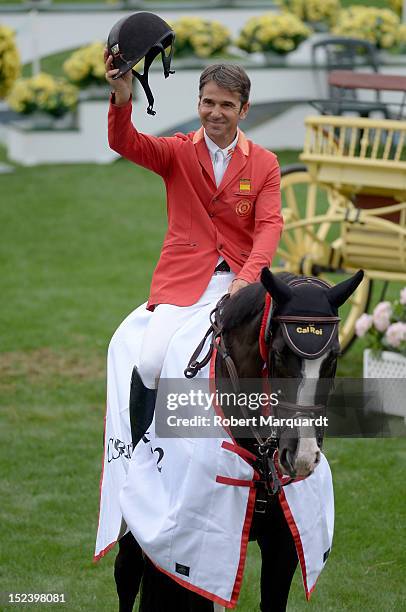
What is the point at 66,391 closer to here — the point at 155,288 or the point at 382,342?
the point at 382,342

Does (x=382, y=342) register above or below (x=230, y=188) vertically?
below

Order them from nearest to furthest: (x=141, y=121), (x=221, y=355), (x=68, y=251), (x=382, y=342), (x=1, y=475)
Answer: (x=221, y=355) < (x=1, y=475) < (x=382, y=342) < (x=68, y=251) < (x=141, y=121)

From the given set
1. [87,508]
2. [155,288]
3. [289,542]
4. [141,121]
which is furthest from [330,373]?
[141,121]

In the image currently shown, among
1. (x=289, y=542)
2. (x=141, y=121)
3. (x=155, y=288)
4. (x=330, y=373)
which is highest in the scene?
(x=330, y=373)

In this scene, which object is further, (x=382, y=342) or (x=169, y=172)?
(x=382, y=342)

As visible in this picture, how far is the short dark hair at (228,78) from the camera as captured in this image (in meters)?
4.02

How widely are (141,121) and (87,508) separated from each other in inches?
411

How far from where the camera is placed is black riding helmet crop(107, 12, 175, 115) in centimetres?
383

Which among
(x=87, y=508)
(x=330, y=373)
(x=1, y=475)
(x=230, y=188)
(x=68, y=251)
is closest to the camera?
(x=330, y=373)

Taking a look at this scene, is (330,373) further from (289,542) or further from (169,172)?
(169,172)

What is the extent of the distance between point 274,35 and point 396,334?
10.2 metres

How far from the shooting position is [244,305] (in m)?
3.74

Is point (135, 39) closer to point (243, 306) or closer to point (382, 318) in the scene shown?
point (243, 306)

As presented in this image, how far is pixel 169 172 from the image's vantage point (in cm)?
426
